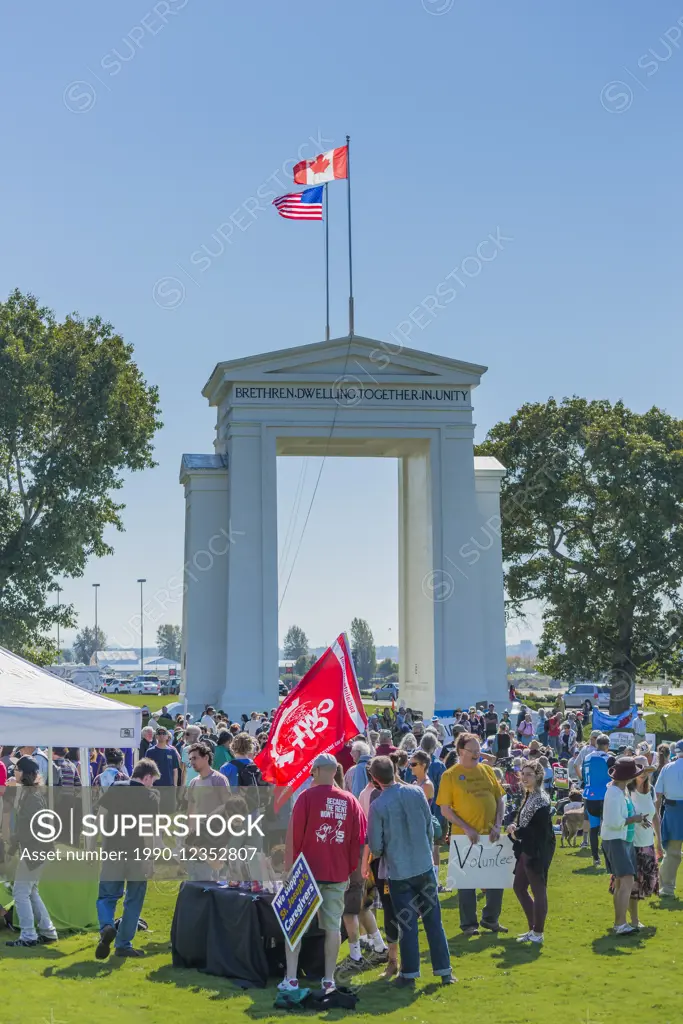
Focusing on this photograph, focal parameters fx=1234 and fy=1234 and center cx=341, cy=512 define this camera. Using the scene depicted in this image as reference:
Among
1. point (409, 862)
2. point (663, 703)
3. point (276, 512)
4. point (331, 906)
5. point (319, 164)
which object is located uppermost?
point (319, 164)

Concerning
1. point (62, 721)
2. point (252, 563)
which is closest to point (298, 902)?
point (62, 721)

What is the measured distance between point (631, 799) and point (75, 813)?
5711mm

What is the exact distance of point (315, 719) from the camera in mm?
11031

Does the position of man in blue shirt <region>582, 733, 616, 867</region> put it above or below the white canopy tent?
below

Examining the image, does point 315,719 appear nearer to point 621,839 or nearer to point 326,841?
point 326,841

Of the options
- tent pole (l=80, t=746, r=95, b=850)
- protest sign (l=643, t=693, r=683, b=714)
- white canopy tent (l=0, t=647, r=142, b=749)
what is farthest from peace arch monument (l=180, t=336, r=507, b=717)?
white canopy tent (l=0, t=647, r=142, b=749)

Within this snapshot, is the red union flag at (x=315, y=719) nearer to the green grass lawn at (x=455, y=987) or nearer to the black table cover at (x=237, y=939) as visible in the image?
the black table cover at (x=237, y=939)

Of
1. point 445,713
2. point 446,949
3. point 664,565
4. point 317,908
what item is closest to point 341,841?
point 317,908

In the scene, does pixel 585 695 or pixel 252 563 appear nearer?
pixel 252 563

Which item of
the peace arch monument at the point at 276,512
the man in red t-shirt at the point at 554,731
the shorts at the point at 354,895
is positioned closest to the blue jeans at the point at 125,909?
the shorts at the point at 354,895

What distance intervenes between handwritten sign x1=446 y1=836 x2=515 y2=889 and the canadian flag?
98.0ft

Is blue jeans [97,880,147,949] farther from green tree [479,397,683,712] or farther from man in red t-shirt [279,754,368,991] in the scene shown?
green tree [479,397,683,712]

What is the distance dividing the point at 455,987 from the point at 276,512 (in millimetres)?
29657

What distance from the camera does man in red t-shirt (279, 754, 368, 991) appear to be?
9.07 metres
